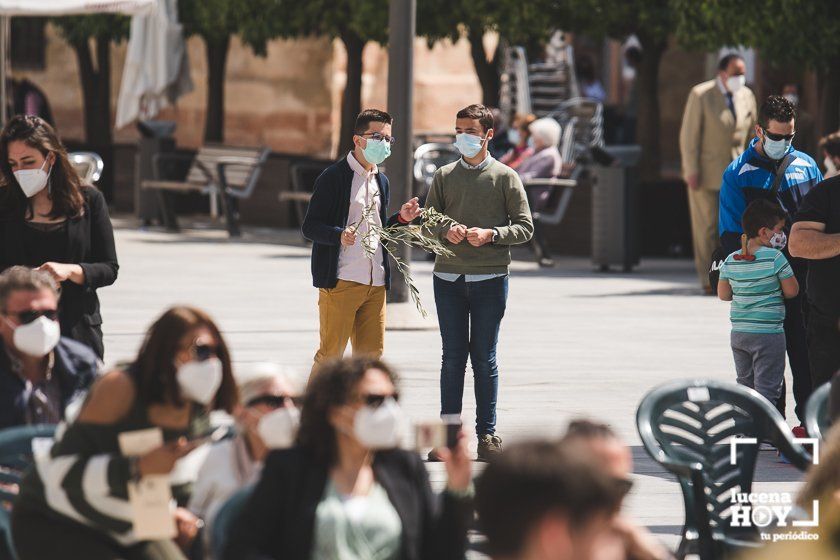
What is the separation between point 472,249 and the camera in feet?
29.2

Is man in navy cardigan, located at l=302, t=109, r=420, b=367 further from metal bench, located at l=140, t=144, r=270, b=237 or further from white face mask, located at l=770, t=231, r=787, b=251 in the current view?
metal bench, located at l=140, t=144, r=270, b=237

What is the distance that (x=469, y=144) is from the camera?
8.94 meters

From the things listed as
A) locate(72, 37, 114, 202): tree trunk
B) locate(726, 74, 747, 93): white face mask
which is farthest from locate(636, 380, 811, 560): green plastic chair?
locate(72, 37, 114, 202): tree trunk

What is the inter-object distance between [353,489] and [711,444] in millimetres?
1872

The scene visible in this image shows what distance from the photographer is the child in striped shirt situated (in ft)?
29.7

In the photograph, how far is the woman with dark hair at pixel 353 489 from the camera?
4594 millimetres

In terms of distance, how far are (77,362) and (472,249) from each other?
128 inches

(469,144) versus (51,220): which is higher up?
(469,144)

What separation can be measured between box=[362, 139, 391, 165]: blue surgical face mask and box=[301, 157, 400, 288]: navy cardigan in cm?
16

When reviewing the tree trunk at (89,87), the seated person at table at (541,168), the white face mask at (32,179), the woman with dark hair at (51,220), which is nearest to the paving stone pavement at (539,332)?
the seated person at table at (541,168)

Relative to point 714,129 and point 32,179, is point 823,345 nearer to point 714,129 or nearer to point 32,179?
point 32,179

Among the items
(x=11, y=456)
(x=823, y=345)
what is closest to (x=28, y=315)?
(x=11, y=456)

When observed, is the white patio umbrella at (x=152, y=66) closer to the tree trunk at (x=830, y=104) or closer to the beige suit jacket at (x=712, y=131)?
the tree trunk at (x=830, y=104)

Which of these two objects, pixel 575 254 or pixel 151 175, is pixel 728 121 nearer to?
pixel 575 254
